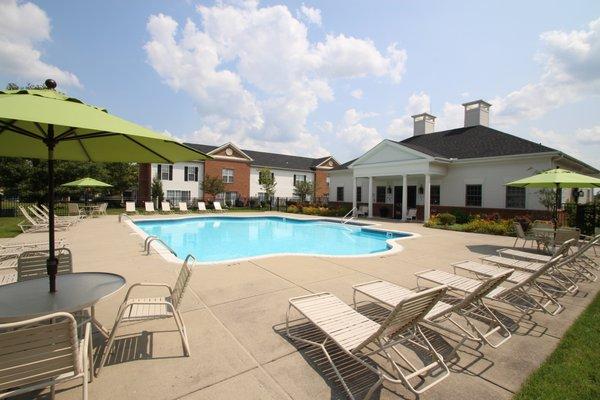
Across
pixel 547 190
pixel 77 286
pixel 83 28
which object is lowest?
pixel 77 286

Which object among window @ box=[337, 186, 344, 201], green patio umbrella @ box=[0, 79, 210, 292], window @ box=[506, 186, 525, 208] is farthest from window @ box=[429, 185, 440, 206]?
green patio umbrella @ box=[0, 79, 210, 292]

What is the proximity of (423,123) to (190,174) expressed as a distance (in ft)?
84.8

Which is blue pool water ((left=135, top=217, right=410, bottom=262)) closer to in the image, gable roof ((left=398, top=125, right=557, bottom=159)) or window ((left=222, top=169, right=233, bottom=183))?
gable roof ((left=398, top=125, right=557, bottom=159))

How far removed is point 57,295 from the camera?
3.45 metres

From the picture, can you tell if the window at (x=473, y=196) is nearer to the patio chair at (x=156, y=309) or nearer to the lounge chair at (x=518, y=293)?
the lounge chair at (x=518, y=293)

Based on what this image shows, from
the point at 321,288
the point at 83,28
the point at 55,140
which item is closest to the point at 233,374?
the point at 321,288

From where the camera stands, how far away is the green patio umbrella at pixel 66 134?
2631 mm

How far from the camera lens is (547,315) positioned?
198 inches

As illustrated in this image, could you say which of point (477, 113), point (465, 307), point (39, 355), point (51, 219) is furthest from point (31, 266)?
point (477, 113)

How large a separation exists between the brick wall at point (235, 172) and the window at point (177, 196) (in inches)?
79.8

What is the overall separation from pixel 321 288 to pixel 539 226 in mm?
11368

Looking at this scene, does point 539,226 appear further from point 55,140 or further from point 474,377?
point 55,140

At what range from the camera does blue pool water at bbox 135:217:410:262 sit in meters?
13.2

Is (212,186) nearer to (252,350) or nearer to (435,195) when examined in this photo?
(435,195)
